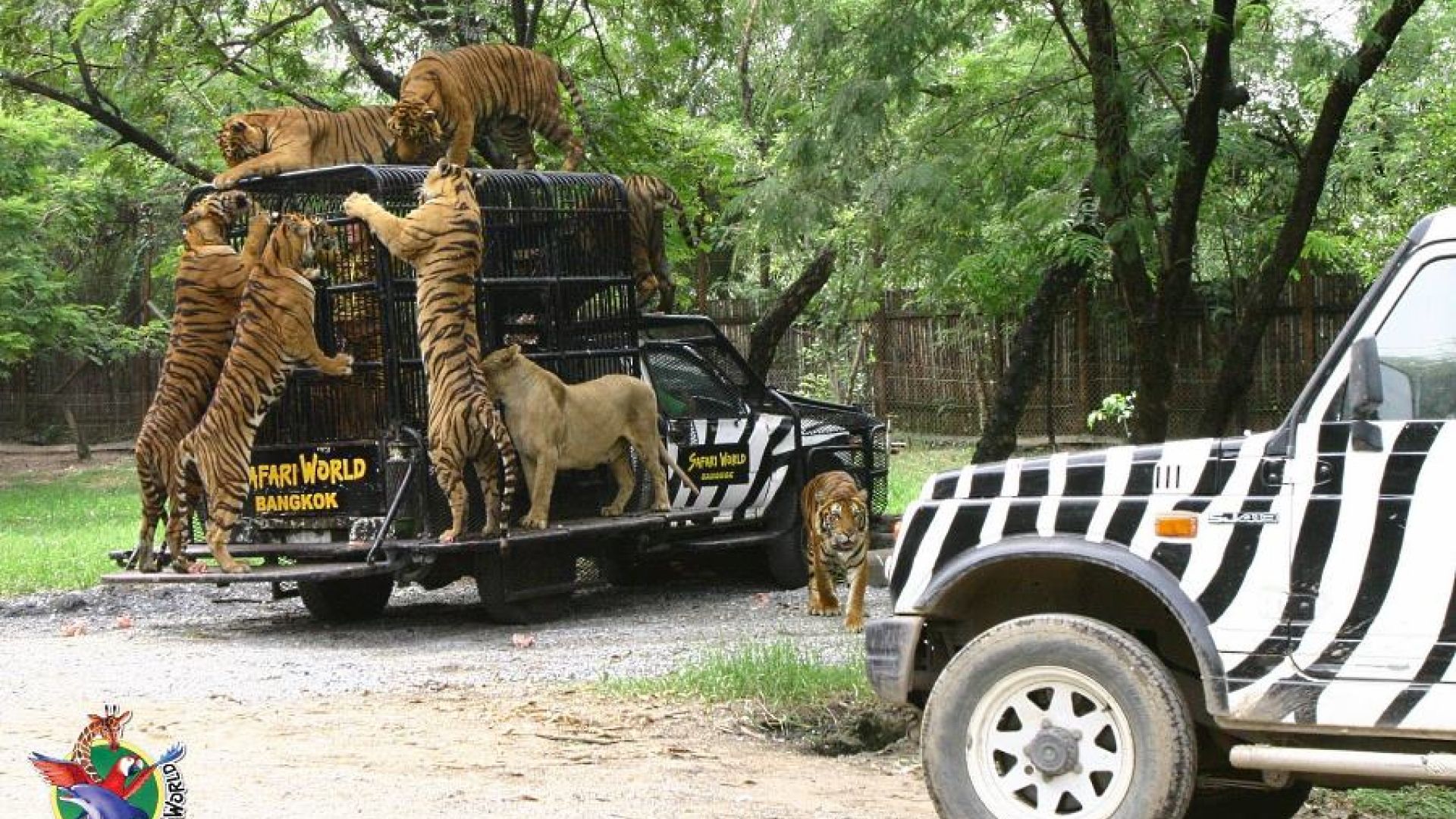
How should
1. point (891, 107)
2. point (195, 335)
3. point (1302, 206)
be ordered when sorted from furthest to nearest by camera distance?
point (891, 107), point (195, 335), point (1302, 206)

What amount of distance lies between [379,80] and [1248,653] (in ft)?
34.7

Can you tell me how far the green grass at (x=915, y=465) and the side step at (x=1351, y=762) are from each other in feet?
37.4

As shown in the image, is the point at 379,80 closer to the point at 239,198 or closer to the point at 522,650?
the point at 239,198

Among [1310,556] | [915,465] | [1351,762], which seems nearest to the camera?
[1351,762]

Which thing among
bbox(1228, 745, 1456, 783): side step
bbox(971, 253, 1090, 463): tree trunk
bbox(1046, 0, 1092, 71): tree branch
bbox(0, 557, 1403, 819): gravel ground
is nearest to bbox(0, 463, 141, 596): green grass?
bbox(0, 557, 1403, 819): gravel ground

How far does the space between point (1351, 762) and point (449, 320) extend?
621 centimetres

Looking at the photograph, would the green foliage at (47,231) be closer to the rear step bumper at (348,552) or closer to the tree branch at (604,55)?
the tree branch at (604,55)

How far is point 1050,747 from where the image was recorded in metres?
5.20

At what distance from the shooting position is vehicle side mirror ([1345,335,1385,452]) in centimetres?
479

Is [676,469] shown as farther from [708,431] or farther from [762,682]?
[762,682]

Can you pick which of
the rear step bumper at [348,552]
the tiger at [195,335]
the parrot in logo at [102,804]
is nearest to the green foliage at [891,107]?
the rear step bumper at [348,552]

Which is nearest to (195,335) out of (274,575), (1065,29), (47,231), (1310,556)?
(274,575)

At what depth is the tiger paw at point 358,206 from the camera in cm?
998

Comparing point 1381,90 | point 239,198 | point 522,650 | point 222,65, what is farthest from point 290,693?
point 1381,90
